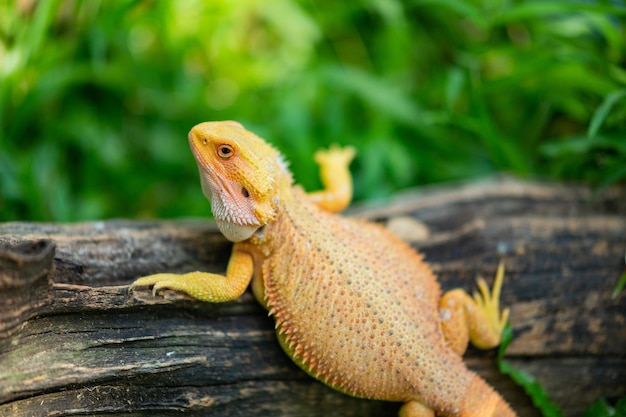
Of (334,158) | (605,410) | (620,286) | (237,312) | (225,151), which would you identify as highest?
(225,151)

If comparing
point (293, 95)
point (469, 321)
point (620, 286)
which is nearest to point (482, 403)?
point (469, 321)

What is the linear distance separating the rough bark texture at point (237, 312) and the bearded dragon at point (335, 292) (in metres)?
0.24

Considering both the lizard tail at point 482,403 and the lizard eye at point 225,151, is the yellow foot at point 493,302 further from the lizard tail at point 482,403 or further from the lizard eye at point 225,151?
the lizard eye at point 225,151

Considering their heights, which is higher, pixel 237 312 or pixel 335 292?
pixel 335 292

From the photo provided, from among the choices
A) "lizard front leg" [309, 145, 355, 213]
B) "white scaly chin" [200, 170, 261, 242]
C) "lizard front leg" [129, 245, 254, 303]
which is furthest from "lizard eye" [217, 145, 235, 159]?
"lizard front leg" [309, 145, 355, 213]

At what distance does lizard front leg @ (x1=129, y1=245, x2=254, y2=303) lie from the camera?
3010 millimetres

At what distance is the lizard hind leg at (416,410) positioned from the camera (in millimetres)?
2996

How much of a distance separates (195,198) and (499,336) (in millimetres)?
2889

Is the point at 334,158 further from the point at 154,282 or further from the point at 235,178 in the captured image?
the point at 154,282

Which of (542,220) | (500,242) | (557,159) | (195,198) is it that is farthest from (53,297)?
(557,159)

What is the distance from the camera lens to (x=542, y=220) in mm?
4012

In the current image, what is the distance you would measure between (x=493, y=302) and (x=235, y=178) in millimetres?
1867

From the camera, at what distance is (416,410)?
3.00 metres

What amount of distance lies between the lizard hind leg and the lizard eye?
5.79 ft
